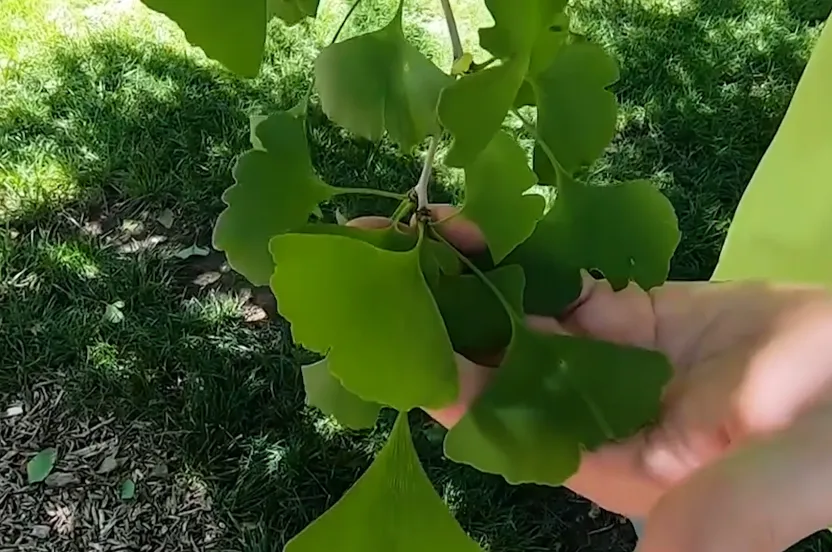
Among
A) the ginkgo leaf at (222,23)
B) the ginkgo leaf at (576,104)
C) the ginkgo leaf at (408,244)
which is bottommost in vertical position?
the ginkgo leaf at (408,244)

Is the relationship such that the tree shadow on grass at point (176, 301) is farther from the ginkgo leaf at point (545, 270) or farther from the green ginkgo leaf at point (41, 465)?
the ginkgo leaf at point (545, 270)

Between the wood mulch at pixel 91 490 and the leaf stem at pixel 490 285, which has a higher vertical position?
the leaf stem at pixel 490 285

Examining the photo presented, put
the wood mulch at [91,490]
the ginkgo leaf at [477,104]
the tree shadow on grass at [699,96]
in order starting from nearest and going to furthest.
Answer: the ginkgo leaf at [477,104] < the wood mulch at [91,490] < the tree shadow on grass at [699,96]

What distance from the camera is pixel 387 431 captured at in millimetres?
1318

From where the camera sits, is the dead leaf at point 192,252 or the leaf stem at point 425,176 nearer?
the leaf stem at point 425,176

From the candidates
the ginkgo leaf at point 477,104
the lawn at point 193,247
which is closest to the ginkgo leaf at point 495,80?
the ginkgo leaf at point 477,104

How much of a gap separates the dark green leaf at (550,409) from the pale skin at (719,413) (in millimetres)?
20

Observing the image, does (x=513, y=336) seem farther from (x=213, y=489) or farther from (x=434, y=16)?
(x=434, y=16)

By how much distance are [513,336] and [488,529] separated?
842 mm

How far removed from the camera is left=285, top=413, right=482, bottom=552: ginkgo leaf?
0.42 metres

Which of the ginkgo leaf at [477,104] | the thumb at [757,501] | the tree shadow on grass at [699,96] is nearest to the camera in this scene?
the ginkgo leaf at [477,104]

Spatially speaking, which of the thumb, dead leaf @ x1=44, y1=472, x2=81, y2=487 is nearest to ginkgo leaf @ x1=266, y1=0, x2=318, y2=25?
the thumb

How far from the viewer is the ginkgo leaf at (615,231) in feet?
1.51

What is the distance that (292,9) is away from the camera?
39 centimetres
